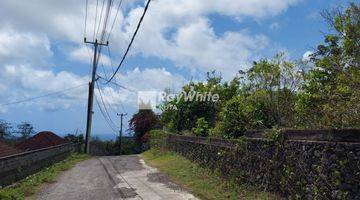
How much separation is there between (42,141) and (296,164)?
117ft

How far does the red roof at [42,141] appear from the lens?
41.5 metres

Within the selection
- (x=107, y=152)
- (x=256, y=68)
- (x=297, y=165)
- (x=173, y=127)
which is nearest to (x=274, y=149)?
(x=297, y=165)

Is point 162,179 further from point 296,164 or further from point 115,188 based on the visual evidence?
point 296,164

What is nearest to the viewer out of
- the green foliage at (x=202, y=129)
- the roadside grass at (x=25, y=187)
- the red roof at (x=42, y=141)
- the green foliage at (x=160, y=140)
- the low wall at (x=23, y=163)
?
the roadside grass at (x=25, y=187)

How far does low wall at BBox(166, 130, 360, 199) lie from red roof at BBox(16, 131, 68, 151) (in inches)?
1129

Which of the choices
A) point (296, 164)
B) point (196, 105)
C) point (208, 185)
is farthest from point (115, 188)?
point (196, 105)

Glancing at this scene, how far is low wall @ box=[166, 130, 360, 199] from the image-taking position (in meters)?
8.40

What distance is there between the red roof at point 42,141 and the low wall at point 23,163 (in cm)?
1382

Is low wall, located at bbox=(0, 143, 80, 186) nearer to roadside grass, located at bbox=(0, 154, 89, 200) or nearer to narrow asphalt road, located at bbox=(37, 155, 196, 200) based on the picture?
roadside grass, located at bbox=(0, 154, 89, 200)

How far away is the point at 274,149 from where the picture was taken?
11.7m

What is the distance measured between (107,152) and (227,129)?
166 feet

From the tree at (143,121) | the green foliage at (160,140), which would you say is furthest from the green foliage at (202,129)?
the tree at (143,121)

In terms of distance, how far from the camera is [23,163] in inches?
722

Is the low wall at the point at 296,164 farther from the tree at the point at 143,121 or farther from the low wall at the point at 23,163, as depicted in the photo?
the tree at the point at 143,121
